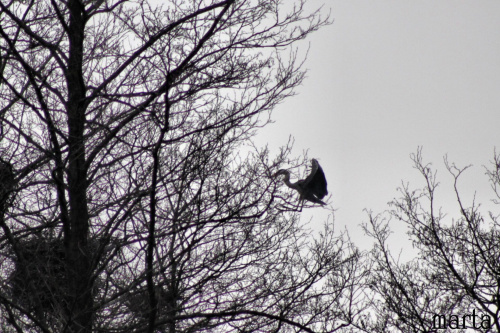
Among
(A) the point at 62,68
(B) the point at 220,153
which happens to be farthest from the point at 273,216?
(A) the point at 62,68

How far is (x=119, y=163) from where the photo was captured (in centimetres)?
705

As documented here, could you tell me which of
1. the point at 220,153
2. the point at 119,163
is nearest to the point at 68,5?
the point at 119,163

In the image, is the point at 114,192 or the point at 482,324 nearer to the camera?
the point at 114,192

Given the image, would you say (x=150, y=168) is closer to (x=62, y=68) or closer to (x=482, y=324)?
(x=62, y=68)

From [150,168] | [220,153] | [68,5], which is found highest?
[68,5]

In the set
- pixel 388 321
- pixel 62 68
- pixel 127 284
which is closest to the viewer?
pixel 127 284

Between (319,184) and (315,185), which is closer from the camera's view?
(315,185)

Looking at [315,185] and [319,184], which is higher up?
[319,184]

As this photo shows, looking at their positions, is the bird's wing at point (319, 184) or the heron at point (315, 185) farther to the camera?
the bird's wing at point (319, 184)

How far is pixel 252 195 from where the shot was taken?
23.3 ft

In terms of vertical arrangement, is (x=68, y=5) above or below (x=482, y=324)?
above

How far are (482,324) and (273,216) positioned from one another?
5.35 m

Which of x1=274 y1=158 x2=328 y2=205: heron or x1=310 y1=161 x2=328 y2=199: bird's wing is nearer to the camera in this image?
x1=274 y1=158 x2=328 y2=205: heron

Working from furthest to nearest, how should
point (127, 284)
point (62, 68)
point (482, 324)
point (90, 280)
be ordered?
1. point (482, 324)
2. point (62, 68)
3. point (127, 284)
4. point (90, 280)
